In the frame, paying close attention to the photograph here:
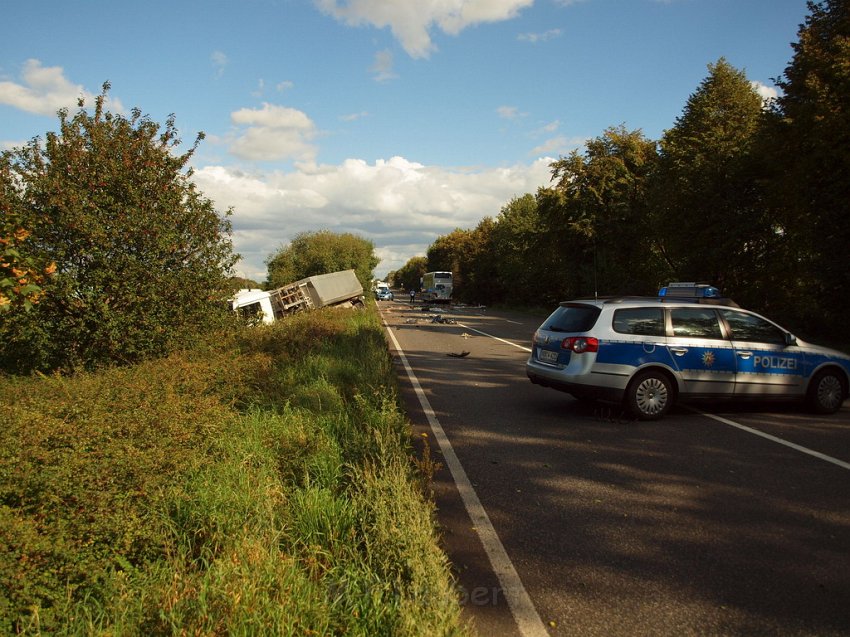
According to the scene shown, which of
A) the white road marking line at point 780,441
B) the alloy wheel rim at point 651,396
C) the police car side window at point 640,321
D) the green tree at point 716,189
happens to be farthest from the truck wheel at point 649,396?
the green tree at point 716,189

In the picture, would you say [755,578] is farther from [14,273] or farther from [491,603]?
[14,273]

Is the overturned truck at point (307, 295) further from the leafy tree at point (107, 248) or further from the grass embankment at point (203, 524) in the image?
the grass embankment at point (203, 524)

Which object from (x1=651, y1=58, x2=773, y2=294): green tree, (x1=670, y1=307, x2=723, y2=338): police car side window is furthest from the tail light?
(x1=651, y1=58, x2=773, y2=294): green tree

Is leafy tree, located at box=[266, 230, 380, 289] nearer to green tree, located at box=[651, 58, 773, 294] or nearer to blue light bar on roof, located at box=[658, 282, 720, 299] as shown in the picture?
green tree, located at box=[651, 58, 773, 294]

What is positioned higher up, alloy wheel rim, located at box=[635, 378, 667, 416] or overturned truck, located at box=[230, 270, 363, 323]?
overturned truck, located at box=[230, 270, 363, 323]

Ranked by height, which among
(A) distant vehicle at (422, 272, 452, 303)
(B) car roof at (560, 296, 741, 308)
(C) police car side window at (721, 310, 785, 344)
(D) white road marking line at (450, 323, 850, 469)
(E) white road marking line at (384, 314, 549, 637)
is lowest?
(E) white road marking line at (384, 314, 549, 637)

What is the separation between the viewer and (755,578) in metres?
3.69

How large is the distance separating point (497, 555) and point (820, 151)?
16.7 m

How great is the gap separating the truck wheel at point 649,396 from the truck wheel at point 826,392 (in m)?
2.15

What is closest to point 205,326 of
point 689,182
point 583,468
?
point 583,468

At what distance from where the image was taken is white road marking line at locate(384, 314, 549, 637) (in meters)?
3.23

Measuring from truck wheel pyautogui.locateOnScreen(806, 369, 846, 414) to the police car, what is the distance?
0.05 ft

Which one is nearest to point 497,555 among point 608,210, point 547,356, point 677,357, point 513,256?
point 547,356

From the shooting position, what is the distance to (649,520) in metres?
4.60
